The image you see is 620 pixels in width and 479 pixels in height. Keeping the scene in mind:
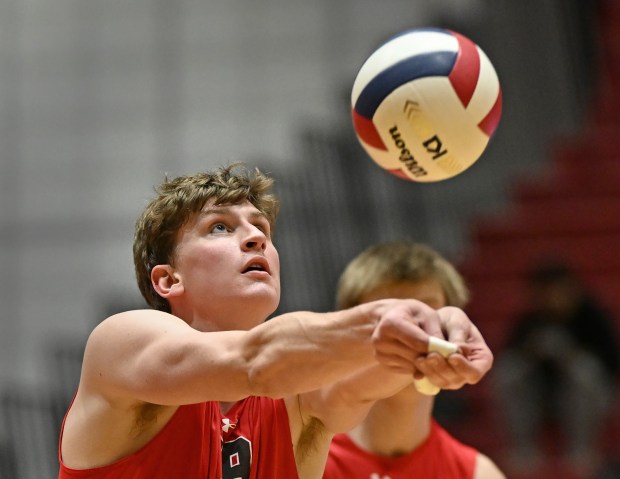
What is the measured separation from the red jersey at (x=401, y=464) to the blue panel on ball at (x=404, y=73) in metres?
1.47

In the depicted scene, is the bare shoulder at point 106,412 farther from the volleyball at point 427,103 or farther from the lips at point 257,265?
the volleyball at point 427,103

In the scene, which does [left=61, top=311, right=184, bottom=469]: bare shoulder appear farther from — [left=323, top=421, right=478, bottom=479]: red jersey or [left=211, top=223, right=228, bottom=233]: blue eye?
[left=323, top=421, right=478, bottom=479]: red jersey

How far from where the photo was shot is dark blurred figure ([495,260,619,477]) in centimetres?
836

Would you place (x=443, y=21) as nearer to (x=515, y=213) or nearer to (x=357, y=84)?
(x=515, y=213)

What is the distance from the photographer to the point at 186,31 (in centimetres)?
1238

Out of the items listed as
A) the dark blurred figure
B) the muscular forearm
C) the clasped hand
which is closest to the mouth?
the muscular forearm

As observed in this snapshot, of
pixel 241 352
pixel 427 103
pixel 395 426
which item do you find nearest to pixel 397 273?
pixel 395 426

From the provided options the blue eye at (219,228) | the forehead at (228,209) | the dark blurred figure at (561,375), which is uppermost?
the forehead at (228,209)

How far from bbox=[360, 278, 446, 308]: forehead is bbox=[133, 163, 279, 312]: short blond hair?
0.98 metres

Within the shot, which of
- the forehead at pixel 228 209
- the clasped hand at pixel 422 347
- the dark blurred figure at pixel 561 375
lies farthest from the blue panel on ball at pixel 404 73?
the dark blurred figure at pixel 561 375

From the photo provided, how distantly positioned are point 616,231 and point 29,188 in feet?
20.3

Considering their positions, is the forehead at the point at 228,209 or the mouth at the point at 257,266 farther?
the forehead at the point at 228,209

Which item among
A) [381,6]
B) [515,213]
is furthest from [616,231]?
[381,6]

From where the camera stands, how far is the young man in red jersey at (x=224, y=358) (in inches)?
104
